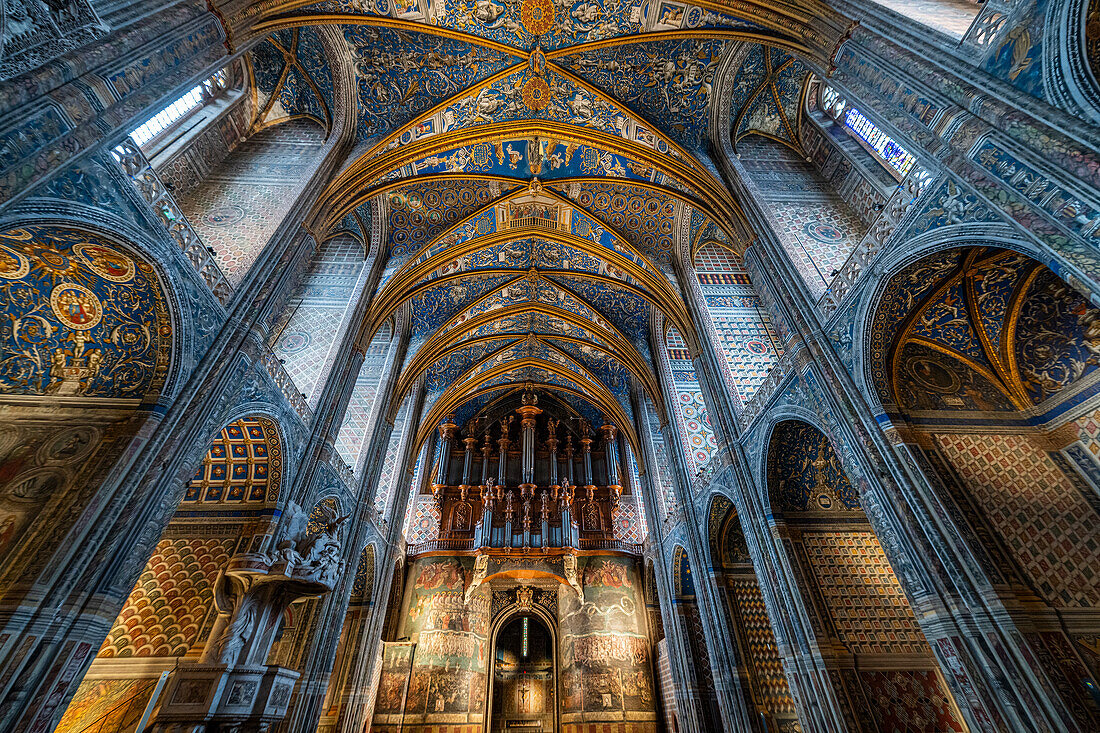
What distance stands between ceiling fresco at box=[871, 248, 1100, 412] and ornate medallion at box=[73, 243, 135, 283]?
355 inches

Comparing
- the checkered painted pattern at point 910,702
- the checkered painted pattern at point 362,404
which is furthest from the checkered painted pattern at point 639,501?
the checkered painted pattern at point 910,702

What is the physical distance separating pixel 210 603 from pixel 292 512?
2046 millimetres

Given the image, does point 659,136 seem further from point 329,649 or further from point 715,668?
point 329,649

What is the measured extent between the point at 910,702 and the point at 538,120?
1282cm

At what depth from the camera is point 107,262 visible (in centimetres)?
505

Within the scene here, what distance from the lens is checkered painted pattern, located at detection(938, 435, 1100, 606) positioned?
181 inches

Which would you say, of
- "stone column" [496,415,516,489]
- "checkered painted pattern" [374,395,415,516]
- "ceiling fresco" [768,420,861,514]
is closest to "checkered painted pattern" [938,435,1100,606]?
"ceiling fresco" [768,420,861,514]

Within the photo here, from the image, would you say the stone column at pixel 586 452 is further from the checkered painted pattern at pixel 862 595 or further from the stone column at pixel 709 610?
the checkered painted pattern at pixel 862 595

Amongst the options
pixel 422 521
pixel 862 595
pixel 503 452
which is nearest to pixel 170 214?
pixel 862 595

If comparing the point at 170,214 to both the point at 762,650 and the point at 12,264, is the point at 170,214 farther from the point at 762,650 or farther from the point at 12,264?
the point at 762,650

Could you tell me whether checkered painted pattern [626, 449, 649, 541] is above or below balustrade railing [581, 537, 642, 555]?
above

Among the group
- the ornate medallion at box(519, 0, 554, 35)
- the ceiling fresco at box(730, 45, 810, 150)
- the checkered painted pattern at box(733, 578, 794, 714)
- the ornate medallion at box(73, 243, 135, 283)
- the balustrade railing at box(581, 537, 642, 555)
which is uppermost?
the ornate medallion at box(519, 0, 554, 35)

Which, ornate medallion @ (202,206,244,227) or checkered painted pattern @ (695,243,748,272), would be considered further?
checkered painted pattern @ (695,243,748,272)

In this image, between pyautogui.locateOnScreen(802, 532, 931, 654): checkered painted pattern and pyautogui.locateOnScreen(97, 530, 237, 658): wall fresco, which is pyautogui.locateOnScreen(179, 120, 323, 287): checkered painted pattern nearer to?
pyautogui.locateOnScreen(97, 530, 237, 658): wall fresco
